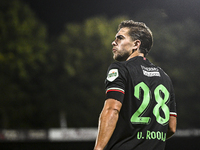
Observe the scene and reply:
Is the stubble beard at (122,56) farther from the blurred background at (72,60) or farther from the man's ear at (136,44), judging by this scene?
the blurred background at (72,60)

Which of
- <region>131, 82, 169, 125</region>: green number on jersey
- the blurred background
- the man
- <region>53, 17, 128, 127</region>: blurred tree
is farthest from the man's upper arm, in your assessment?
<region>53, 17, 128, 127</region>: blurred tree

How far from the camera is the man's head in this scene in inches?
97.8

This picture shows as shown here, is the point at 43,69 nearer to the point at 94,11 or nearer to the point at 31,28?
the point at 31,28

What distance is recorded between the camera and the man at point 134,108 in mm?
2076

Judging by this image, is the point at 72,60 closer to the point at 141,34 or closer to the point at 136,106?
the point at 141,34

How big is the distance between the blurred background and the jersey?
61.7ft

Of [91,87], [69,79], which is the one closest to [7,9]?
[69,79]

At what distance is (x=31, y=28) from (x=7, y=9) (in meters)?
2.34

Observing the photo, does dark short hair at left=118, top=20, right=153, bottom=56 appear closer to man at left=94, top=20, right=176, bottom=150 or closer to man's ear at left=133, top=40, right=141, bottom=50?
man's ear at left=133, top=40, right=141, bottom=50

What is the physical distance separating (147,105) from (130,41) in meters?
0.55

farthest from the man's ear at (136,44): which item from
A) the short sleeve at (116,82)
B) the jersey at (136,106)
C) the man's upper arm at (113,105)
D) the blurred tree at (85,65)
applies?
the blurred tree at (85,65)

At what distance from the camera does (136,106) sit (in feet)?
7.18

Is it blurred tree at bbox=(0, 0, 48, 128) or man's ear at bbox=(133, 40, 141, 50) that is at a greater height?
blurred tree at bbox=(0, 0, 48, 128)

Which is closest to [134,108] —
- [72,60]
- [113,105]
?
[113,105]
